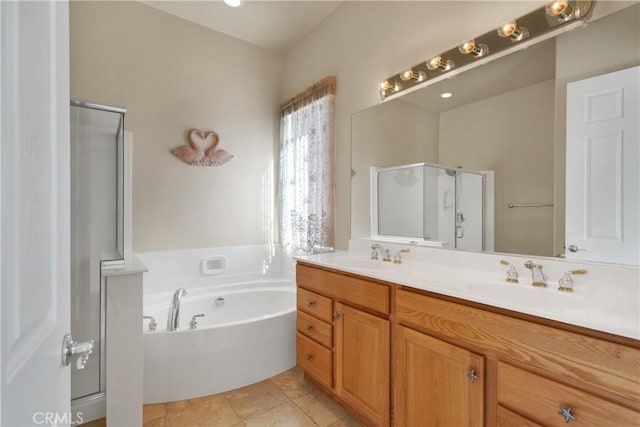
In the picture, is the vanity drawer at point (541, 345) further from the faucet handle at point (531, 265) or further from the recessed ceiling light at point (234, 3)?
the recessed ceiling light at point (234, 3)

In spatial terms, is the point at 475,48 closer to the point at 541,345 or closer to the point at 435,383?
the point at 541,345

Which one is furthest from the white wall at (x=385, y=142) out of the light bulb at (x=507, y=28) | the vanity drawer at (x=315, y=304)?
the vanity drawer at (x=315, y=304)

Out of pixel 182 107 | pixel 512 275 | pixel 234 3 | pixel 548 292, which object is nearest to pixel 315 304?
pixel 512 275

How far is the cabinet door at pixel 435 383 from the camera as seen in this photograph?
1135 millimetres

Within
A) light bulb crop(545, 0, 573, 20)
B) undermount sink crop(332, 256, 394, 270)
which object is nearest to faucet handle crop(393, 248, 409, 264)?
undermount sink crop(332, 256, 394, 270)

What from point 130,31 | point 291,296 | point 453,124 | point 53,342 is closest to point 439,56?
point 453,124

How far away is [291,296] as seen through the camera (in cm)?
295

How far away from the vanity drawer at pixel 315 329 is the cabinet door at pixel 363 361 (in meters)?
0.07

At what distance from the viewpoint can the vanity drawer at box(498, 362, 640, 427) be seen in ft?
2.73

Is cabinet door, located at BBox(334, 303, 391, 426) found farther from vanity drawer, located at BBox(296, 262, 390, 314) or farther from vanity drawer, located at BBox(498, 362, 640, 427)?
vanity drawer, located at BBox(498, 362, 640, 427)

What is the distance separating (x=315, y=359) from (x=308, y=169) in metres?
1.59

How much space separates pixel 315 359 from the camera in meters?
1.93

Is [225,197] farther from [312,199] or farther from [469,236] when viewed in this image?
[469,236]

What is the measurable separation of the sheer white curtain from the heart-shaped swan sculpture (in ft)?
2.06
